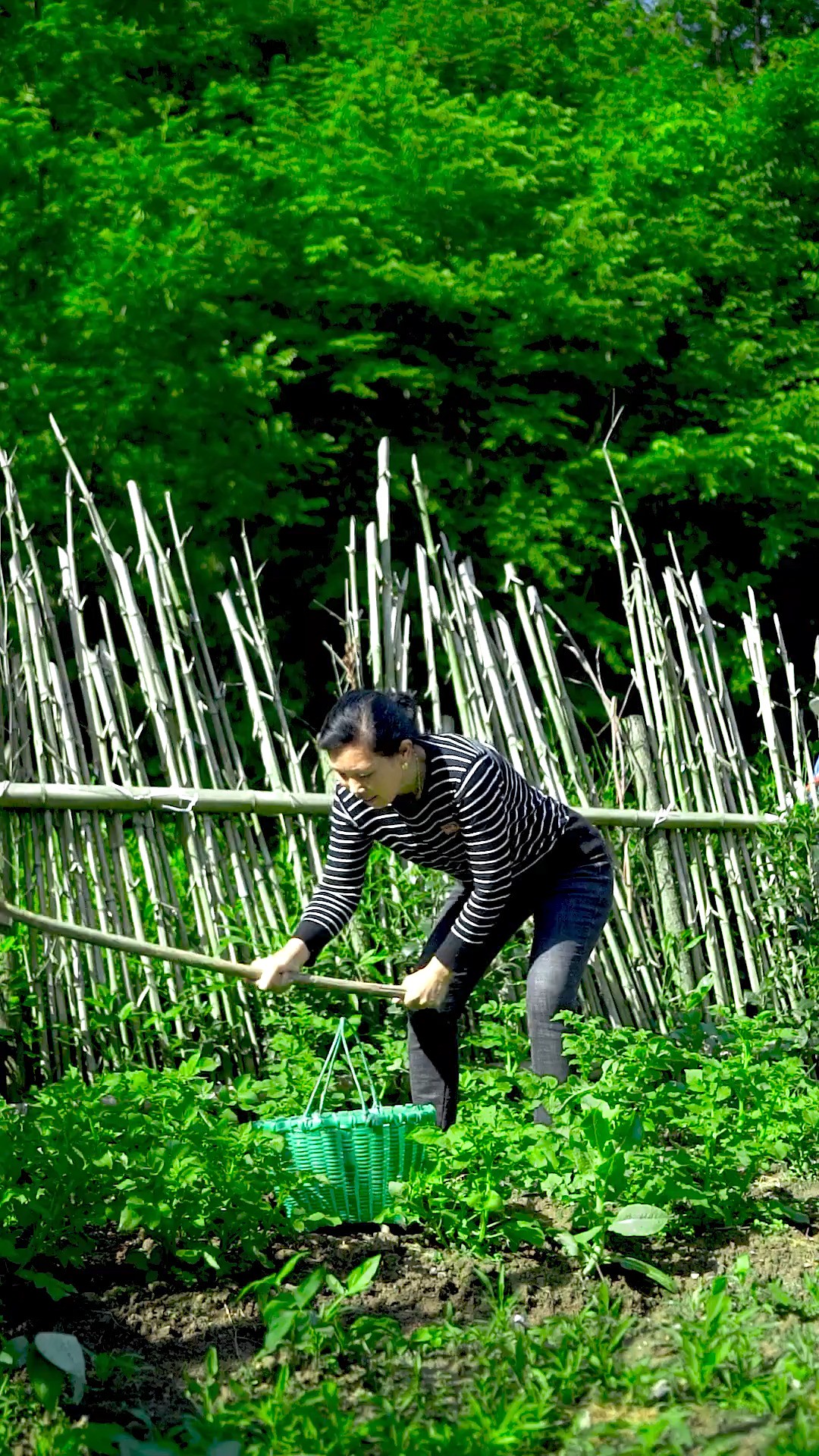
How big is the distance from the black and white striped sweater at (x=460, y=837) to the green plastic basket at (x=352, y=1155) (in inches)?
17.7

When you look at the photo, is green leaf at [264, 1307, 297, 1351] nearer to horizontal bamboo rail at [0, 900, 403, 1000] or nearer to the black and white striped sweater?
horizontal bamboo rail at [0, 900, 403, 1000]

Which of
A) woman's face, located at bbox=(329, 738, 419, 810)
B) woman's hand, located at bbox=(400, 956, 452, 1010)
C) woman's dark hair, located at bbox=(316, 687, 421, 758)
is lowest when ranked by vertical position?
woman's hand, located at bbox=(400, 956, 452, 1010)

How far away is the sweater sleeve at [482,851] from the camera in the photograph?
3318 mm

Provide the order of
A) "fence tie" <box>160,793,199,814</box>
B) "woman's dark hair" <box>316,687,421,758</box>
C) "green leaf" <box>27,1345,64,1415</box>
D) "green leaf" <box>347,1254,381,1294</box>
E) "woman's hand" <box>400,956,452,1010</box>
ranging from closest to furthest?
1. "green leaf" <box>27,1345,64,1415</box>
2. "green leaf" <box>347,1254,381,1294</box>
3. "woman's dark hair" <box>316,687,421,758</box>
4. "woman's hand" <box>400,956,452,1010</box>
5. "fence tie" <box>160,793,199,814</box>

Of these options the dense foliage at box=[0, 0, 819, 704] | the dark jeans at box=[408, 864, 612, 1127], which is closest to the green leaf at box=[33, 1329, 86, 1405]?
the dark jeans at box=[408, 864, 612, 1127]

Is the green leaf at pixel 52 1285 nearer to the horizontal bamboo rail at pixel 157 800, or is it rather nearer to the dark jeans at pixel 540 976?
the dark jeans at pixel 540 976

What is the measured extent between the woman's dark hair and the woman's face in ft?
0.04

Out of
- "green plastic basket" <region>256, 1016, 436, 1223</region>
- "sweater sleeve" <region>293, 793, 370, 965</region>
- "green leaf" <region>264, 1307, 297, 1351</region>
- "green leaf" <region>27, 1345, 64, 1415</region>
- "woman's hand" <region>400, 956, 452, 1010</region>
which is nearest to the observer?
"green leaf" <region>27, 1345, 64, 1415</region>

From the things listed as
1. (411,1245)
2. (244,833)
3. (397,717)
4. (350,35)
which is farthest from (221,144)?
(411,1245)

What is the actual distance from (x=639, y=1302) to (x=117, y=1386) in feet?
3.14

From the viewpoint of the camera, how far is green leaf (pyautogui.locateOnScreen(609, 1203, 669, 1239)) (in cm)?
269

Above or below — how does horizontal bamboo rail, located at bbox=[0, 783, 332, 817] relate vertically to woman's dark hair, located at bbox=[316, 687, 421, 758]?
below

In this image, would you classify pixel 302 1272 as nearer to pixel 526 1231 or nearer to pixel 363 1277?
pixel 526 1231

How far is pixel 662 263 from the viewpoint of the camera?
801 cm
